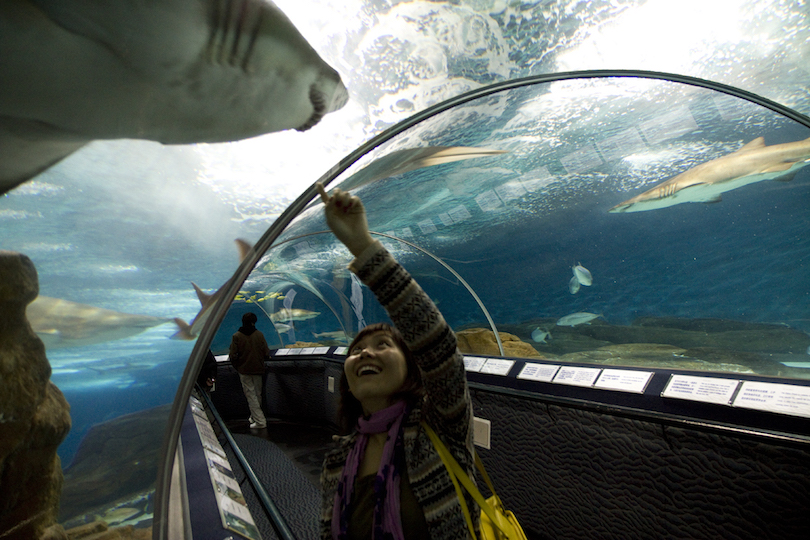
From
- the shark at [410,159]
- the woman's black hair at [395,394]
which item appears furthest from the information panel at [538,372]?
the shark at [410,159]

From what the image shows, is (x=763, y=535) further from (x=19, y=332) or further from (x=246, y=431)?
(x=246, y=431)

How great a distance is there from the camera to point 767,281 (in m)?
23.4

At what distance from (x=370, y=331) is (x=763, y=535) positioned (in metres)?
1.69

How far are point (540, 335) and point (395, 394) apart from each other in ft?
63.4

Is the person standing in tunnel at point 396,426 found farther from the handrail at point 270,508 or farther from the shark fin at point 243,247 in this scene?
the handrail at point 270,508

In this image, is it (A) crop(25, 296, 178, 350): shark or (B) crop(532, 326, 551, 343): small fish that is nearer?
(A) crop(25, 296, 178, 350): shark

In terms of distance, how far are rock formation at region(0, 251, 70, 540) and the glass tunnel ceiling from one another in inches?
1.0

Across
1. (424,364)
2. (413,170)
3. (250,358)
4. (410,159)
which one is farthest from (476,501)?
(250,358)

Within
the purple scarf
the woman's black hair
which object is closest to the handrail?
the woman's black hair

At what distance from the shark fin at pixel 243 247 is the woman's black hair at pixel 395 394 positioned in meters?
0.47

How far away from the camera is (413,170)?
347 cm

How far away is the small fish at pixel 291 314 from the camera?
1122 cm

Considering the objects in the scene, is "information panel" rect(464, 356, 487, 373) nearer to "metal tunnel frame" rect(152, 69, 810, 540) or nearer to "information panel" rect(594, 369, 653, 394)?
"information panel" rect(594, 369, 653, 394)

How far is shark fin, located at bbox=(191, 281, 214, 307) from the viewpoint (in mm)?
1035
